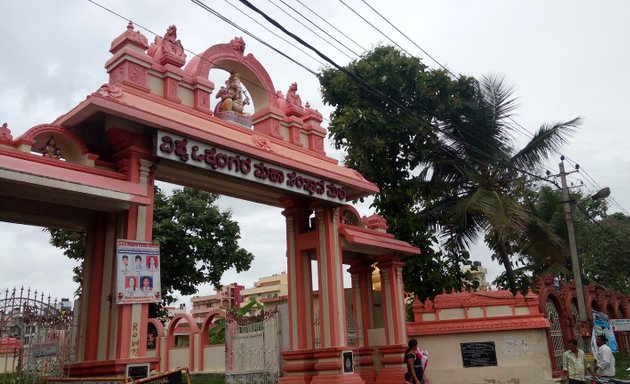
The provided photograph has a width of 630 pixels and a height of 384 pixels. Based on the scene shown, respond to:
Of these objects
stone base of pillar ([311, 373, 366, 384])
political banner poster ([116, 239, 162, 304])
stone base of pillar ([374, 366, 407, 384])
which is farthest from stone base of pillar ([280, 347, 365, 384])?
political banner poster ([116, 239, 162, 304])

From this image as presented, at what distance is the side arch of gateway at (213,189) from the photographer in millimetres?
7527

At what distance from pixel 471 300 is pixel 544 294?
79.8 inches

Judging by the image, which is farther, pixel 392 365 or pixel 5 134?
pixel 392 365

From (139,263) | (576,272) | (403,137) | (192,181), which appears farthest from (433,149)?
(139,263)

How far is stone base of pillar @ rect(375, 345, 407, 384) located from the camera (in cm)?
1259

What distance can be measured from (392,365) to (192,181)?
653 cm

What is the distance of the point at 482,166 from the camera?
16.8m

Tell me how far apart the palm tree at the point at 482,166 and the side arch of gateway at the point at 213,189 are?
4029 millimetres

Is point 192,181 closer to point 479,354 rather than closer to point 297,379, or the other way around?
point 297,379

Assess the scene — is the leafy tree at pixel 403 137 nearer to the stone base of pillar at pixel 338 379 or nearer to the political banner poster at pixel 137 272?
the stone base of pillar at pixel 338 379

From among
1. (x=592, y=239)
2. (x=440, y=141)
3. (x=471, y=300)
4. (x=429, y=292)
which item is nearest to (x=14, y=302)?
(x=471, y=300)

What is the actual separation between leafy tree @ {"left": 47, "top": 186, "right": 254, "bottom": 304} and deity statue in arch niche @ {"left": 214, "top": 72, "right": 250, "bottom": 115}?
10.5m

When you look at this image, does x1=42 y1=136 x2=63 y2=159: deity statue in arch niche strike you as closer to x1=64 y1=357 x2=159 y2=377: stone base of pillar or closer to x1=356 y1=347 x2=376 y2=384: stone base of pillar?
x1=64 y1=357 x2=159 y2=377: stone base of pillar

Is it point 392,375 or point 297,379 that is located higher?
point 297,379
